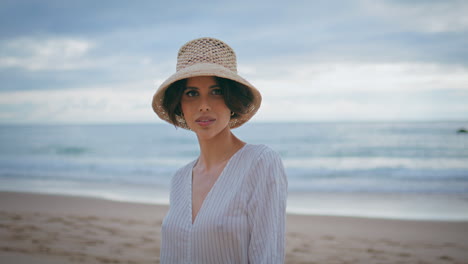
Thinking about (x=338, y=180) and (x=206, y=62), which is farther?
(x=338, y=180)

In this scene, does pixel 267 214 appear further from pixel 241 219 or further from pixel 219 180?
pixel 219 180

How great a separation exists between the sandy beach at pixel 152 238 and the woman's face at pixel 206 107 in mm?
3553

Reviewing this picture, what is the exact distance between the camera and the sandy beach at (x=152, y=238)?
4.78m

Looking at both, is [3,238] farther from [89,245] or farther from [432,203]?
[432,203]

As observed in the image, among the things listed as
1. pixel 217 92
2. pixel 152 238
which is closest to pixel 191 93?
pixel 217 92

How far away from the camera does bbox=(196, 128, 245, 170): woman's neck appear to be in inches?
67.9

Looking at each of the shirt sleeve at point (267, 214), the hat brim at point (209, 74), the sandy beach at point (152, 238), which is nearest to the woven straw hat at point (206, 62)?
the hat brim at point (209, 74)

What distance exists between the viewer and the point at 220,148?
5.74 feet

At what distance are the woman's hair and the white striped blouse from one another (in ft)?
0.75

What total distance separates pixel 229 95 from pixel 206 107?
0.13m

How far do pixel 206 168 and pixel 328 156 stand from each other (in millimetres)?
18872

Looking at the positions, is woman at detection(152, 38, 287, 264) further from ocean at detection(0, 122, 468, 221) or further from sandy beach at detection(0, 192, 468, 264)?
ocean at detection(0, 122, 468, 221)

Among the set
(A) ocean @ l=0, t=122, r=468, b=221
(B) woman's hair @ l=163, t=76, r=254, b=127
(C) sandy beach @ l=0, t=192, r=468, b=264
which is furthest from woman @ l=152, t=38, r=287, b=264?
(A) ocean @ l=0, t=122, r=468, b=221

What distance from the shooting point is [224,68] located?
5.15 ft
